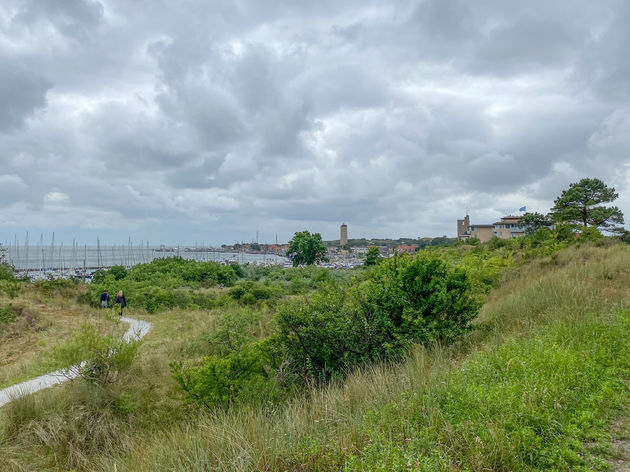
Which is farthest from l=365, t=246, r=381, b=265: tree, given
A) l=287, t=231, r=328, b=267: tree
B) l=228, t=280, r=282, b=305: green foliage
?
l=228, t=280, r=282, b=305: green foliage

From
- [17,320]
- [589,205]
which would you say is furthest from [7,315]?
[589,205]

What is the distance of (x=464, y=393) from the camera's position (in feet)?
12.7

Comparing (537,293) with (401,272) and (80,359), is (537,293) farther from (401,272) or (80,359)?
(80,359)

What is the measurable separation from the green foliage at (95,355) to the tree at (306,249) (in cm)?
6181

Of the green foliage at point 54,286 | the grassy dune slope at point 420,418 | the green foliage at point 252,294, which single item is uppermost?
the grassy dune slope at point 420,418

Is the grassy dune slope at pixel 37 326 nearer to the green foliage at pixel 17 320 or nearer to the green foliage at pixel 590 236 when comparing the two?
the green foliage at pixel 17 320

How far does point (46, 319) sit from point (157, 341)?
21.2 feet

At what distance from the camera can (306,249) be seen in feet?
229

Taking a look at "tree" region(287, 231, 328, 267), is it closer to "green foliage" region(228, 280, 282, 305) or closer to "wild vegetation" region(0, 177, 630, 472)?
"green foliage" region(228, 280, 282, 305)

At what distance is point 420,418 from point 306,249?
217 feet

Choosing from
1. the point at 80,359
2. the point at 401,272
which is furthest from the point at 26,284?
the point at 401,272

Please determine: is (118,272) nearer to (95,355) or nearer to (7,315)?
(7,315)

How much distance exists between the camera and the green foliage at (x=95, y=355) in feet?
24.5

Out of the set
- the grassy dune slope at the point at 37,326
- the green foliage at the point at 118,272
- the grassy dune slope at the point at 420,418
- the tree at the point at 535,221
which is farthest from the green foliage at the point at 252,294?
the tree at the point at 535,221
